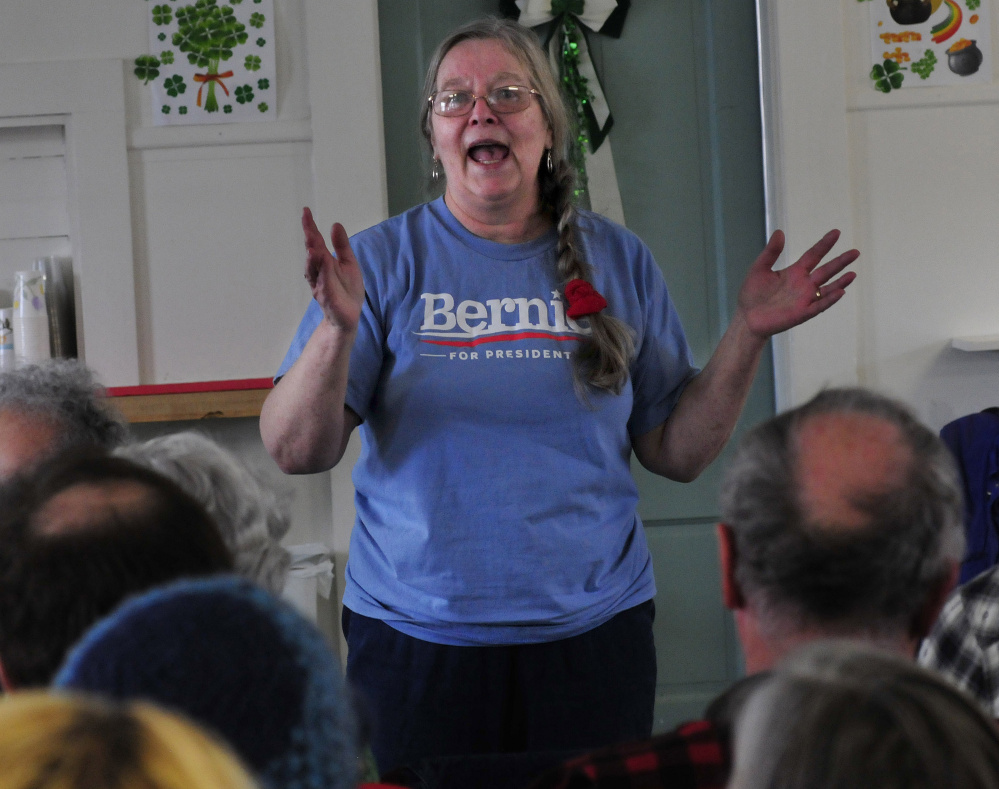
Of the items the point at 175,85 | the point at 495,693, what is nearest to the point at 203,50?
the point at 175,85

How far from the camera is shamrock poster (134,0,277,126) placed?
2.79 metres

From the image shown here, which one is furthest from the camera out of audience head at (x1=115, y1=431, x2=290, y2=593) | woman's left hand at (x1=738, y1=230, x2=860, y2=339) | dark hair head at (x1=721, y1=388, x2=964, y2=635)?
woman's left hand at (x1=738, y1=230, x2=860, y2=339)

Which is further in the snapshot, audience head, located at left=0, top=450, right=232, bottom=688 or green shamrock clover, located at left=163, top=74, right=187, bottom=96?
green shamrock clover, located at left=163, top=74, right=187, bottom=96

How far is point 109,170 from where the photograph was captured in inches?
110

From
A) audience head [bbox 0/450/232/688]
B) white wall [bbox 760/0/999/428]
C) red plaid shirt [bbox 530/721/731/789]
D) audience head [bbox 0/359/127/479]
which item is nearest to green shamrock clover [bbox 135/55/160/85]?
audience head [bbox 0/359/127/479]

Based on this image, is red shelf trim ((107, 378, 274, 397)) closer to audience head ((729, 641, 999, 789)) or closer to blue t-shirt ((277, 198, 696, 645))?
blue t-shirt ((277, 198, 696, 645))

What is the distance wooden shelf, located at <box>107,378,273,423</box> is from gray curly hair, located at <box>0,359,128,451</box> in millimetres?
1168

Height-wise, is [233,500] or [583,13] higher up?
[583,13]

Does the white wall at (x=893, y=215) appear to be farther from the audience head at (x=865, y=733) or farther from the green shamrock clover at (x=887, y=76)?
the audience head at (x=865, y=733)

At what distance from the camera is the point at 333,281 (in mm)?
1345

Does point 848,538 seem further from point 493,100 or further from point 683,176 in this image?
point 683,176

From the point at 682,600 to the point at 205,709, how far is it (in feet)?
8.42

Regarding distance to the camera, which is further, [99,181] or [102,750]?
[99,181]

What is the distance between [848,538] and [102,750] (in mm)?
586
